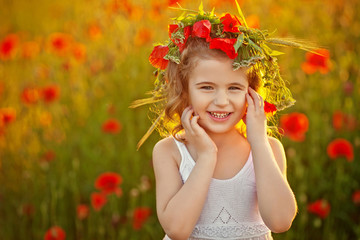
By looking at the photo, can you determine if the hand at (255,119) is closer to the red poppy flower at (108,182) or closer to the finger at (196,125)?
the finger at (196,125)

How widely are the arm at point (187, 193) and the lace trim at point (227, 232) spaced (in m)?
0.11

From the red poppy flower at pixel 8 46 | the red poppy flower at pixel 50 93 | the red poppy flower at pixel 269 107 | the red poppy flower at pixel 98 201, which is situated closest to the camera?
A: the red poppy flower at pixel 269 107

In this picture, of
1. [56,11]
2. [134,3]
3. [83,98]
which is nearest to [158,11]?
[134,3]

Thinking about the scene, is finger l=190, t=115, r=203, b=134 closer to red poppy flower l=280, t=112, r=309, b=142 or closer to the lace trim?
the lace trim

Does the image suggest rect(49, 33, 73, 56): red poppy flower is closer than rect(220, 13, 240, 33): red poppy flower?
No

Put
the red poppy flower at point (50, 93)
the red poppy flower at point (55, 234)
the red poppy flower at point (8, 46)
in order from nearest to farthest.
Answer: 1. the red poppy flower at point (55, 234)
2. the red poppy flower at point (50, 93)
3. the red poppy flower at point (8, 46)

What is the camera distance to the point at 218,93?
1.68 m

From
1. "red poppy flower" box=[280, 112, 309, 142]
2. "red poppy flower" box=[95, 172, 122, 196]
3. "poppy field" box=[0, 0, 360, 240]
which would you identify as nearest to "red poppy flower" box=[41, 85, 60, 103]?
"poppy field" box=[0, 0, 360, 240]

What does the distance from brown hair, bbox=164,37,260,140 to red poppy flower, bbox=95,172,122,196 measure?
79 centimetres

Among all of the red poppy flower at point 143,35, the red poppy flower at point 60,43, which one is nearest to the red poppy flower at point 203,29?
the red poppy flower at point 143,35

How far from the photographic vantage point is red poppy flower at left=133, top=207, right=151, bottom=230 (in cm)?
266

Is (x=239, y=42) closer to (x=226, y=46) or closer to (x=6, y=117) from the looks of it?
(x=226, y=46)

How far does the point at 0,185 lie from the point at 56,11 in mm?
3259

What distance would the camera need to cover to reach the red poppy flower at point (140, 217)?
266 centimetres
